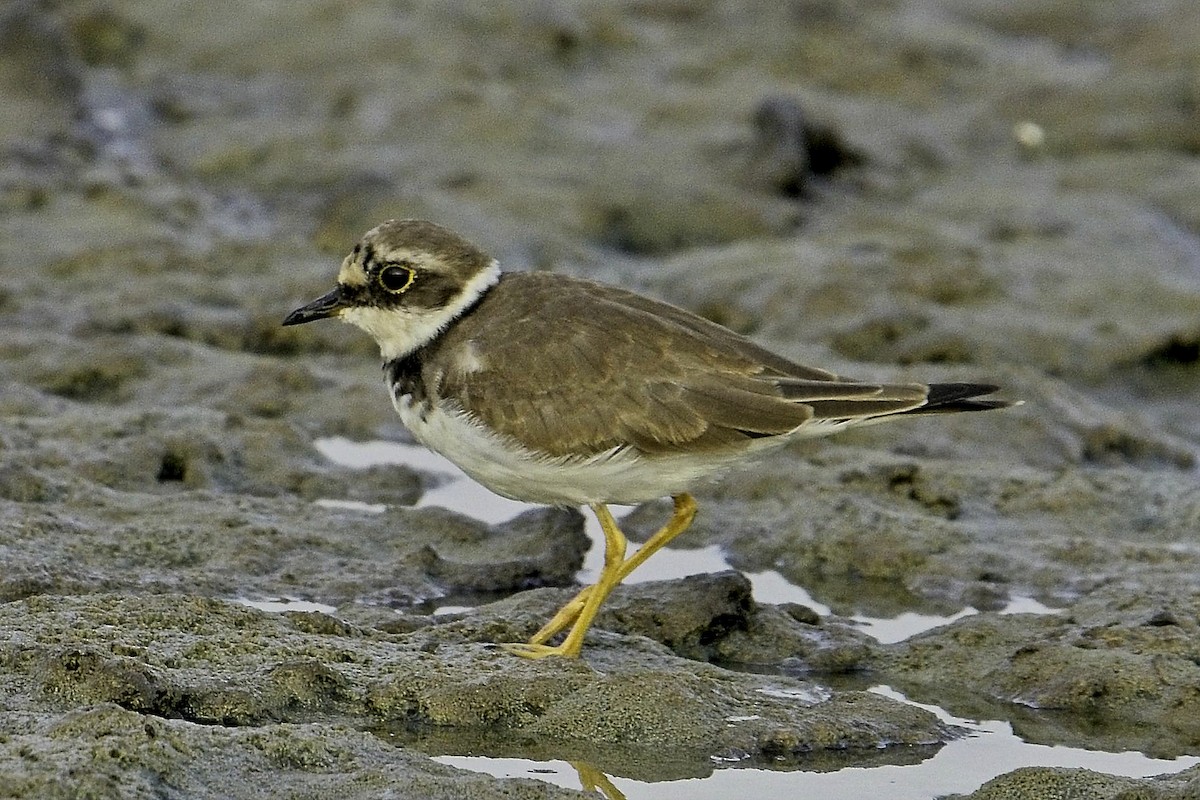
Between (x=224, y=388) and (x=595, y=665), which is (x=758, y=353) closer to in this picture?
(x=595, y=665)

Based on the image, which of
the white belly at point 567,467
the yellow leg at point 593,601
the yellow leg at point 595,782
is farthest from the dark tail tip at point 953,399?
the yellow leg at point 595,782

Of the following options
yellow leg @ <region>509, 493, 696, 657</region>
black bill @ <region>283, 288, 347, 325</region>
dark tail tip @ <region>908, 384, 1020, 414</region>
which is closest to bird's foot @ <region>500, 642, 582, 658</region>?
yellow leg @ <region>509, 493, 696, 657</region>

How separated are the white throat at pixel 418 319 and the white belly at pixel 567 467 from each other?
35cm

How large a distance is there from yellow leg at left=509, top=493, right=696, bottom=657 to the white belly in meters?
0.18

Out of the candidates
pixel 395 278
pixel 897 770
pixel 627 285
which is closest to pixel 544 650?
pixel 897 770

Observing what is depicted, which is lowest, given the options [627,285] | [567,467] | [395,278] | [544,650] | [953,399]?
[627,285]

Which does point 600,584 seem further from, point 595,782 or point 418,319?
point 418,319

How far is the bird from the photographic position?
614 centimetres

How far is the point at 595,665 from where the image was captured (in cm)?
591

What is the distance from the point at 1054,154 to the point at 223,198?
6.09 m

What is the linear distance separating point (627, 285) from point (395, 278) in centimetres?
399

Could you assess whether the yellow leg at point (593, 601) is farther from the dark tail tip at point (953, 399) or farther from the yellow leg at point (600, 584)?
the dark tail tip at point (953, 399)

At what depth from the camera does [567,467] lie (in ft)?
20.2

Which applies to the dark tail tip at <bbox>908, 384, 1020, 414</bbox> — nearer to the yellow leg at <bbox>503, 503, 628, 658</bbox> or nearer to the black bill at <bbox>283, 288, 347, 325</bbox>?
the yellow leg at <bbox>503, 503, 628, 658</bbox>
